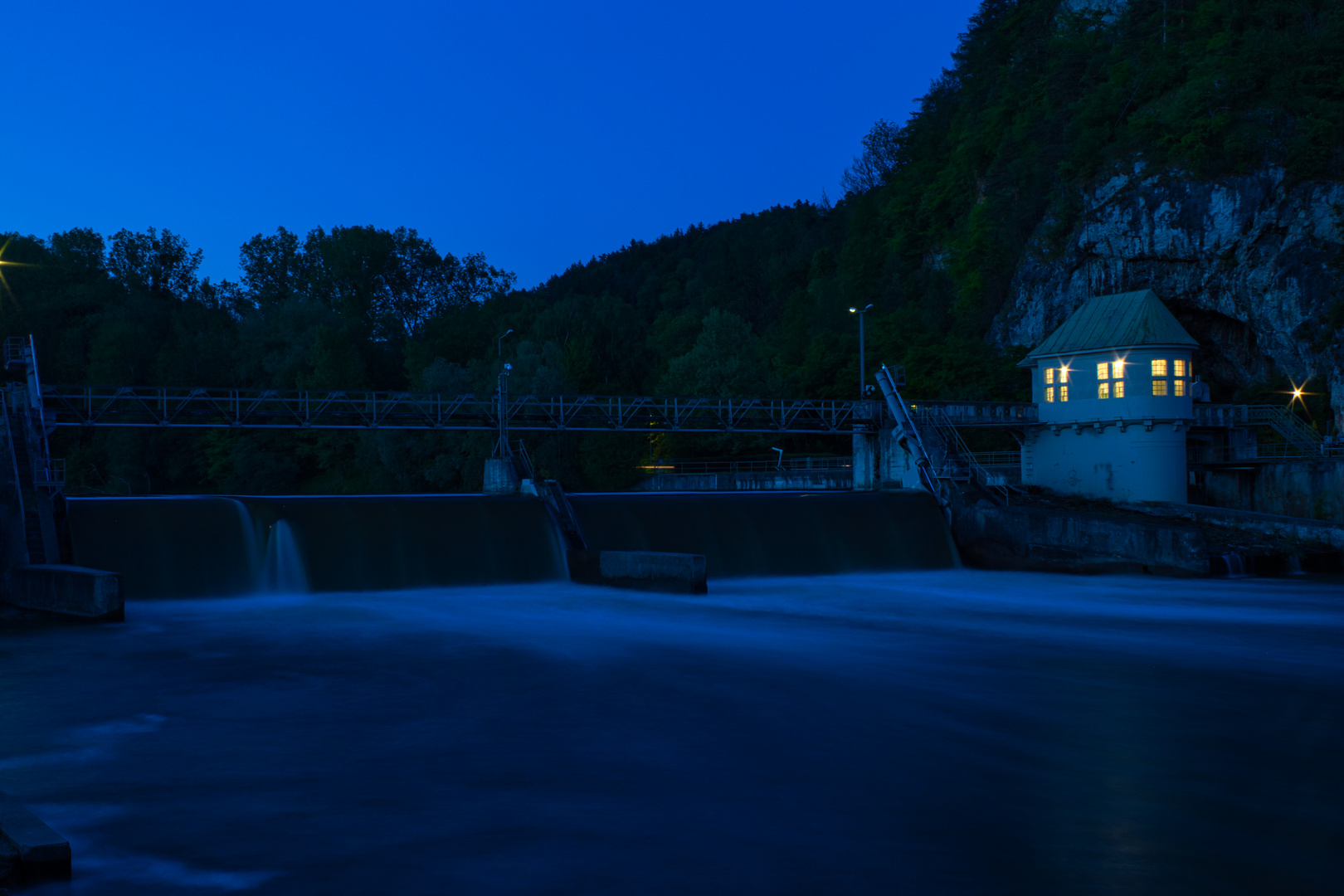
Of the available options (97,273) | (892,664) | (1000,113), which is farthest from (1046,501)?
(97,273)

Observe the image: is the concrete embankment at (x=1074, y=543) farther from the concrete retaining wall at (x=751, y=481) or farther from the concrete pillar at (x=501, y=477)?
the concrete pillar at (x=501, y=477)

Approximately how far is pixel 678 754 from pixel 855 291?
90.8m

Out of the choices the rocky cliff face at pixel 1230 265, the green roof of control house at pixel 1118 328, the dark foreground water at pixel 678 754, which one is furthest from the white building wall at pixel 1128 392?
the dark foreground water at pixel 678 754

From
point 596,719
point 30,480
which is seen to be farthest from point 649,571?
point 30,480

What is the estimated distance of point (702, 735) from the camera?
44.9ft

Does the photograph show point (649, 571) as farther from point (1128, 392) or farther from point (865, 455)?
point (1128, 392)

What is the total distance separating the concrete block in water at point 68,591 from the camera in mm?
22000

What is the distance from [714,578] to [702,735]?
1944 cm

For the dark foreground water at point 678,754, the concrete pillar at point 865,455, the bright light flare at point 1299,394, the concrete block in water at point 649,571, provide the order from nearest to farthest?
Result: the dark foreground water at point 678,754 < the concrete block in water at point 649,571 < the concrete pillar at point 865,455 < the bright light flare at point 1299,394

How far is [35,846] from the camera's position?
7.96m

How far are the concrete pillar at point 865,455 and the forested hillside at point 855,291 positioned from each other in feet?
70.7

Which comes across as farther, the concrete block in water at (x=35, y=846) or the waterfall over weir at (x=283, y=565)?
the waterfall over weir at (x=283, y=565)

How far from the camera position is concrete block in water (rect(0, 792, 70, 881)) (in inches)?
311

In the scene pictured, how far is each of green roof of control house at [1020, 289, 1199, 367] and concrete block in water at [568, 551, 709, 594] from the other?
23.8 metres
